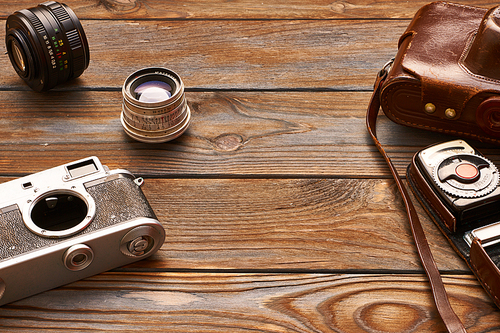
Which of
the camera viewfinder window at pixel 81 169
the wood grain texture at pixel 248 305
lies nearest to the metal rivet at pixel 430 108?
the wood grain texture at pixel 248 305

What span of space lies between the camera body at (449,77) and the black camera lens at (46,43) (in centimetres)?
57

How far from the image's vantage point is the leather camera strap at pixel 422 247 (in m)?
0.73

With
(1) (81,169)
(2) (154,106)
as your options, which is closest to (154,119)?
(2) (154,106)

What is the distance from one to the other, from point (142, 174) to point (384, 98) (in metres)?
0.44

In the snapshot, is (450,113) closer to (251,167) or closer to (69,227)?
(251,167)

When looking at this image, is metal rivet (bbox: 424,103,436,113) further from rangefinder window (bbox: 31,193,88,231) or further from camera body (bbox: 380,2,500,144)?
rangefinder window (bbox: 31,193,88,231)

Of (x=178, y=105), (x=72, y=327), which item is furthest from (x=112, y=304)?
(x=178, y=105)

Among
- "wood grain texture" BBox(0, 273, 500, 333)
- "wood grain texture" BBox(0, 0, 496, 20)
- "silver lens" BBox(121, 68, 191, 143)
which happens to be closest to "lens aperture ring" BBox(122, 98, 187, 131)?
"silver lens" BBox(121, 68, 191, 143)

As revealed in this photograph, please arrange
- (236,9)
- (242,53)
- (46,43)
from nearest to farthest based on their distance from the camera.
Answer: (46,43) → (242,53) → (236,9)

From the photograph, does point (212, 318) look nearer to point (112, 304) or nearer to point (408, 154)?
point (112, 304)

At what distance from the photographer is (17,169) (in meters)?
0.92

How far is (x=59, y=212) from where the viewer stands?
77 centimetres

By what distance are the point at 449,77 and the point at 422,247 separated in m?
0.28

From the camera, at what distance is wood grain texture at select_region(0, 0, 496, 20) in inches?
48.6
